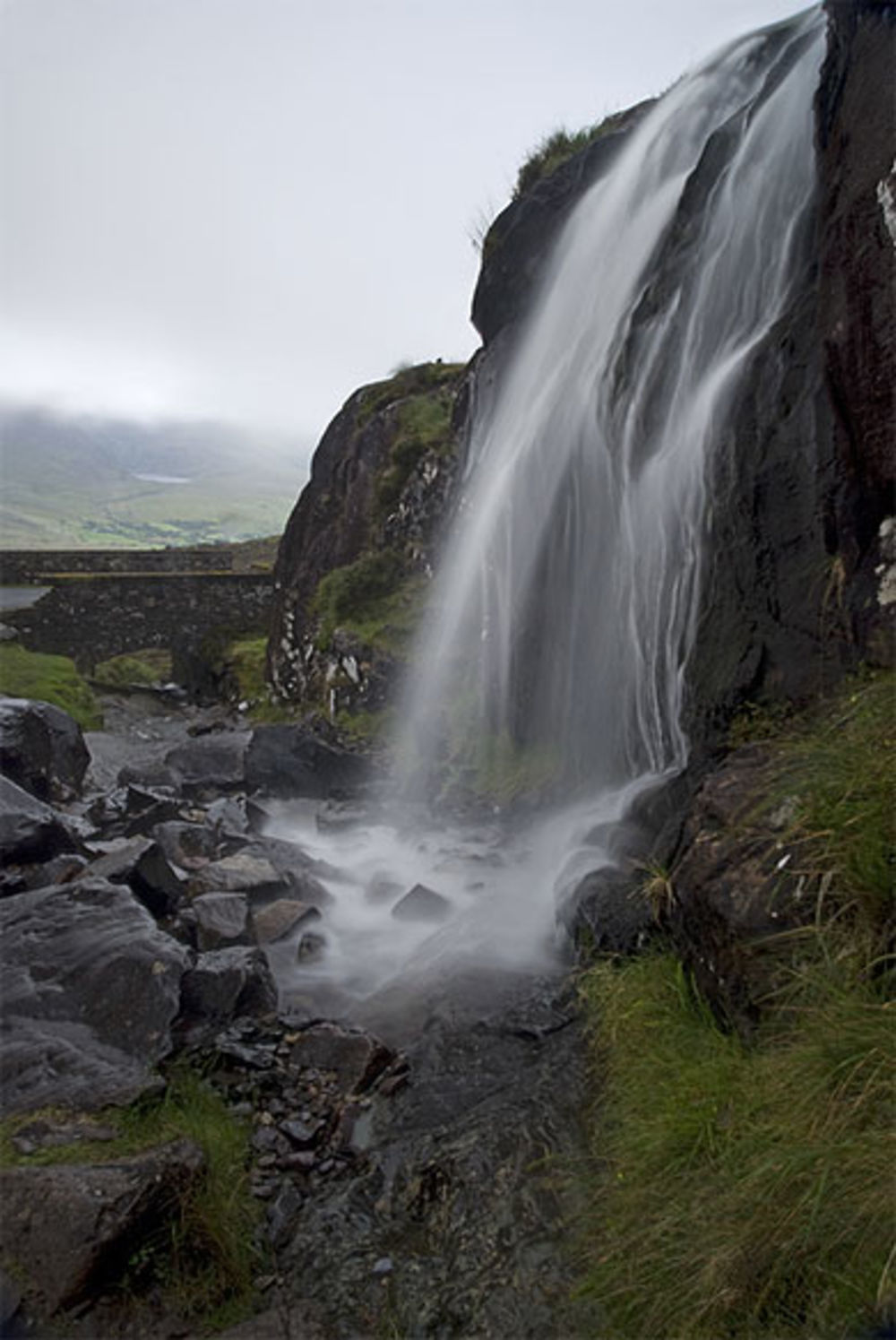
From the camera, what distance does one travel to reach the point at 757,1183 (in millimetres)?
2484

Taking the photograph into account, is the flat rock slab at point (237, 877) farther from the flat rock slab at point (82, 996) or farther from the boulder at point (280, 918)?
the flat rock slab at point (82, 996)

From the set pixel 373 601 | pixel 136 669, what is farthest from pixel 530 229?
pixel 136 669

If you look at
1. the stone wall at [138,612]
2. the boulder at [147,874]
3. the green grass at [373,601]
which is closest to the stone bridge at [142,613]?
the stone wall at [138,612]

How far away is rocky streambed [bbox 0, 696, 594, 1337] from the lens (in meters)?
2.96

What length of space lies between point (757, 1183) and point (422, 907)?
508cm

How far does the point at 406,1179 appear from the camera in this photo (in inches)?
145

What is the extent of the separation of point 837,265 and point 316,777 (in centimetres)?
874

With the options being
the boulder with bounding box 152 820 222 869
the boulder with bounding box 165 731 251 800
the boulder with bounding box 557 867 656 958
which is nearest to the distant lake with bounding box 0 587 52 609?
the boulder with bounding box 165 731 251 800

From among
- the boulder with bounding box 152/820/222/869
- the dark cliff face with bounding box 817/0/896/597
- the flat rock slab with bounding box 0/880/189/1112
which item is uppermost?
the dark cliff face with bounding box 817/0/896/597

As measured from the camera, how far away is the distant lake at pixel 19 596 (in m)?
24.6

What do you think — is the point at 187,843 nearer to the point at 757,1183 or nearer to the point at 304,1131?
the point at 304,1131

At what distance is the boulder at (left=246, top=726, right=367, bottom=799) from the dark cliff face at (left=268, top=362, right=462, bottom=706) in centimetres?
169

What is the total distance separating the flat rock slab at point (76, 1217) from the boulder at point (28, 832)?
3895 mm

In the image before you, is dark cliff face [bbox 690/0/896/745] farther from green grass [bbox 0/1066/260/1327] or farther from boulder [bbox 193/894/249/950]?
green grass [bbox 0/1066/260/1327]
